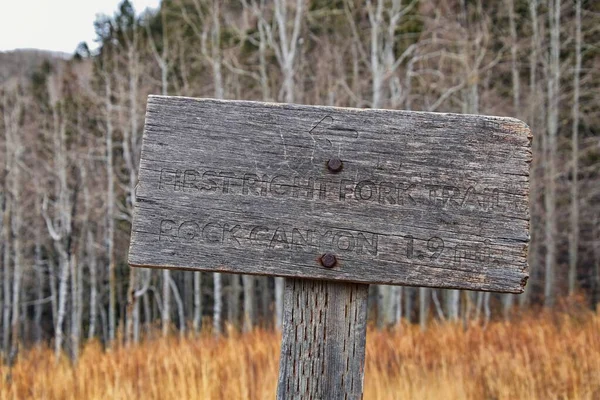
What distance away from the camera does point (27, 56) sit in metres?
40.0

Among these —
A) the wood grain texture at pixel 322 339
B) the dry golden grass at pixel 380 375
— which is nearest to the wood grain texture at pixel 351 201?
the wood grain texture at pixel 322 339

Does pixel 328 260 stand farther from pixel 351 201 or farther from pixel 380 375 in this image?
pixel 380 375

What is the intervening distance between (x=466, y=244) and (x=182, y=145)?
67cm

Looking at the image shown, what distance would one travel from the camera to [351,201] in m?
1.39

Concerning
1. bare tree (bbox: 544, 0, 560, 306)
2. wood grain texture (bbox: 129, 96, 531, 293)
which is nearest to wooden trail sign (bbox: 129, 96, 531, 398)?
wood grain texture (bbox: 129, 96, 531, 293)

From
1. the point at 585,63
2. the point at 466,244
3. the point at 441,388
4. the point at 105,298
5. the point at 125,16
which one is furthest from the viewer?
the point at 105,298

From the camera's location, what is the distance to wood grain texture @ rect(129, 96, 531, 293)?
1.38 metres

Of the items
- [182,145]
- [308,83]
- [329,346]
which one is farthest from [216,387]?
[308,83]

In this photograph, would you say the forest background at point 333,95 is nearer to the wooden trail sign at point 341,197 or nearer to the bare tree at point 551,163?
the bare tree at point 551,163

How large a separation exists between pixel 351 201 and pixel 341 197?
2 centimetres

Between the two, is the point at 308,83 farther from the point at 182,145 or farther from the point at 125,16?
the point at 182,145

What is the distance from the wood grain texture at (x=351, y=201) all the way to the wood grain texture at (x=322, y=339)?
0.40 ft

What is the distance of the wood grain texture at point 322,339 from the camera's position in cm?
148

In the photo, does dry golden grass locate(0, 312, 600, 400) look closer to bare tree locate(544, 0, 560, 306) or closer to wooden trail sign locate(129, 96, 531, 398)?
wooden trail sign locate(129, 96, 531, 398)
